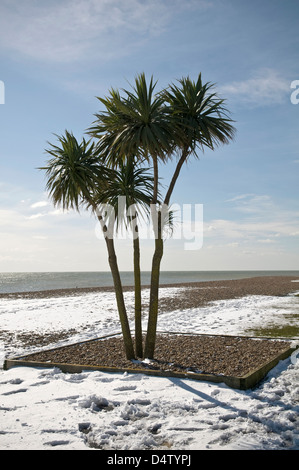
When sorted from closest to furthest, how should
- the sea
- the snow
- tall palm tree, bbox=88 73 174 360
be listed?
the snow < tall palm tree, bbox=88 73 174 360 < the sea

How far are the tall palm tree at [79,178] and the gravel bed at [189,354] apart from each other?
610 millimetres

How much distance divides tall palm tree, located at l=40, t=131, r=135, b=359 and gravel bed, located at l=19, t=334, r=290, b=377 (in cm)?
61

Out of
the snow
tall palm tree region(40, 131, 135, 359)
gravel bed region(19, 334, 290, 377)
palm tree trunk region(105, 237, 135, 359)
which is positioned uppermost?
tall palm tree region(40, 131, 135, 359)

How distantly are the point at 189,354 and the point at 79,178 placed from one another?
3903mm

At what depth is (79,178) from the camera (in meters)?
7.37

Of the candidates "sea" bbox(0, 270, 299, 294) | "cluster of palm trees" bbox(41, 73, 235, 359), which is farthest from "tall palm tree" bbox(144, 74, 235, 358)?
"sea" bbox(0, 270, 299, 294)

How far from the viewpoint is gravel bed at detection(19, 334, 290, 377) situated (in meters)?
6.97

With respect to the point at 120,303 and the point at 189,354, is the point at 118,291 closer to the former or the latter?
the point at 120,303

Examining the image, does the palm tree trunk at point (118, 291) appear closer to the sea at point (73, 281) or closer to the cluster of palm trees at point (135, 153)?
the cluster of palm trees at point (135, 153)

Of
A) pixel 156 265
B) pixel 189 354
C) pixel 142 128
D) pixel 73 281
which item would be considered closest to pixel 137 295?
pixel 156 265

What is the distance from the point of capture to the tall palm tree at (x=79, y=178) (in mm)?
7457

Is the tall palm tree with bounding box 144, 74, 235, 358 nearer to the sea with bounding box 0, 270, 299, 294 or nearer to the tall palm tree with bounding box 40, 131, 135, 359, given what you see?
the tall palm tree with bounding box 40, 131, 135, 359

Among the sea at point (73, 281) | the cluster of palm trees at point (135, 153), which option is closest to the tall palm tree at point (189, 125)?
the cluster of palm trees at point (135, 153)

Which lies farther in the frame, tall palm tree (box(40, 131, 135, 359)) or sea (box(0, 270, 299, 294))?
sea (box(0, 270, 299, 294))
